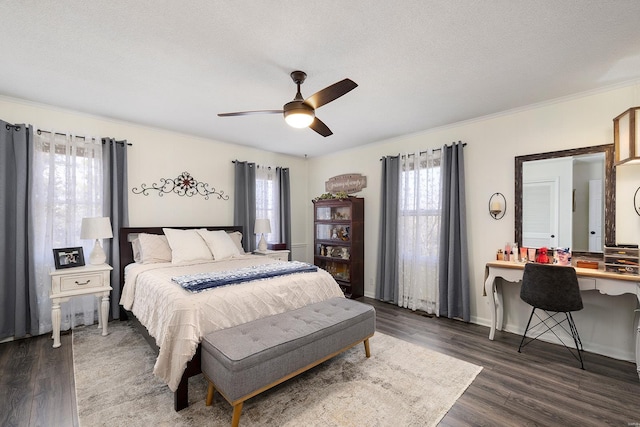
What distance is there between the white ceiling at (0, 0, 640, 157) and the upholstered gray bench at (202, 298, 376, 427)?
7.07ft

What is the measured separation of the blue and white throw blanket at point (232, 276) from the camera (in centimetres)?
236

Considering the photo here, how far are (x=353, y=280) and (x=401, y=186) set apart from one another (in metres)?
1.75

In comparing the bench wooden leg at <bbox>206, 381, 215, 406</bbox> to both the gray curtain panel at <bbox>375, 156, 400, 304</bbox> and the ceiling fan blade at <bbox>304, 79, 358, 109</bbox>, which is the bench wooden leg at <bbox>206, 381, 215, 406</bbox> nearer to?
the ceiling fan blade at <bbox>304, 79, 358, 109</bbox>

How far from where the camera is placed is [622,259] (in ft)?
8.38

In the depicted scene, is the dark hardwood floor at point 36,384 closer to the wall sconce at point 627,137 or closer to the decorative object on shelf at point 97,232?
the decorative object on shelf at point 97,232

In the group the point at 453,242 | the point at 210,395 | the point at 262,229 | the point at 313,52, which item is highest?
the point at 313,52

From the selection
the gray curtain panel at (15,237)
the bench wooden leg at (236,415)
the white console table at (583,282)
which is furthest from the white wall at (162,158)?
the white console table at (583,282)

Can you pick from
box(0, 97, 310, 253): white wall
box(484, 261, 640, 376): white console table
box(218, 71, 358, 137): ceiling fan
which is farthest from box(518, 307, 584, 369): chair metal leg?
box(0, 97, 310, 253): white wall

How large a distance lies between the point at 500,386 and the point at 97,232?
429 cm

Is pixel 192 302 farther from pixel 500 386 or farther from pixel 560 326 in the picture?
pixel 560 326

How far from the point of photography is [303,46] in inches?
83.4

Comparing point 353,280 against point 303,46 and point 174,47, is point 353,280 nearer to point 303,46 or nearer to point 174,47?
point 303,46

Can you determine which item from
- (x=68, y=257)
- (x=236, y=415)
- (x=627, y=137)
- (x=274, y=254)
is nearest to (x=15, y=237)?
(x=68, y=257)

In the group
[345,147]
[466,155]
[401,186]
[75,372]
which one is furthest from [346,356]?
[345,147]
